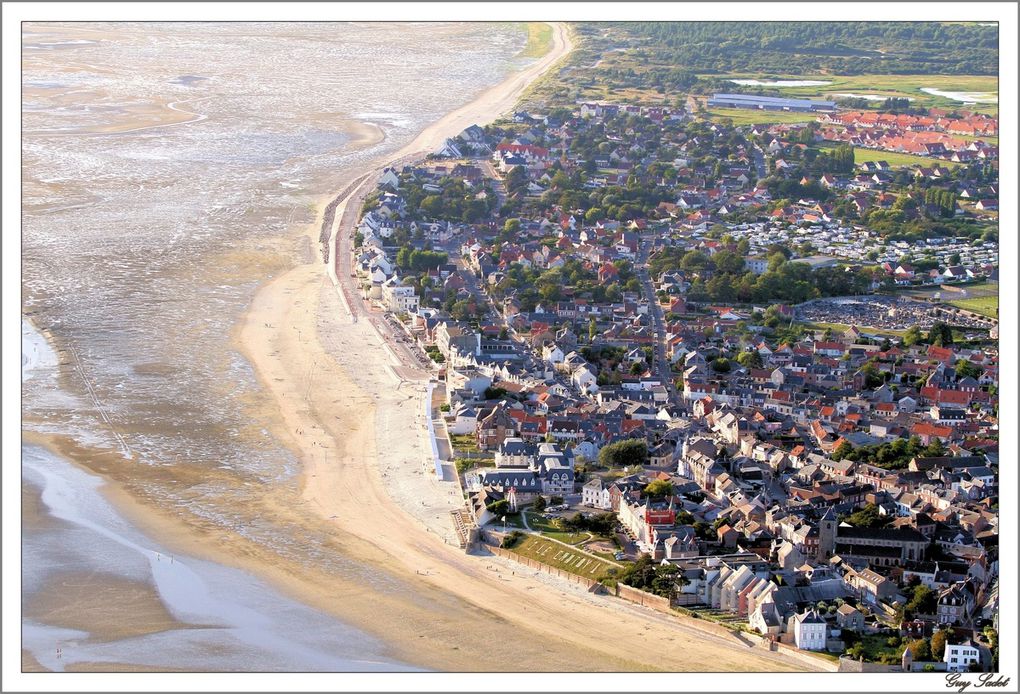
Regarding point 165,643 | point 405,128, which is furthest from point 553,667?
point 405,128

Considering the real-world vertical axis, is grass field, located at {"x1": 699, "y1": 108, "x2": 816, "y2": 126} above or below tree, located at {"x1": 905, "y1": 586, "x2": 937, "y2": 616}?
below

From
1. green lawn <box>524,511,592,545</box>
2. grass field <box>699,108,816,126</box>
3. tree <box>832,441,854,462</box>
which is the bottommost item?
grass field <box>699,108,816,126</box>

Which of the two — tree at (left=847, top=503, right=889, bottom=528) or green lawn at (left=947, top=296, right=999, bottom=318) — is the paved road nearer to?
tree at (left=847, top=503, right=889, bottom=528)

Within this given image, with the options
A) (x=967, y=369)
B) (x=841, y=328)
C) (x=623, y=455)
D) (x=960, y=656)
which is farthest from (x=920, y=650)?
(x=841, y=328)

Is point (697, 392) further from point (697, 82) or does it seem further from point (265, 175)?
point (697, 82)

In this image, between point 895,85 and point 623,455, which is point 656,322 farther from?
point 895,85

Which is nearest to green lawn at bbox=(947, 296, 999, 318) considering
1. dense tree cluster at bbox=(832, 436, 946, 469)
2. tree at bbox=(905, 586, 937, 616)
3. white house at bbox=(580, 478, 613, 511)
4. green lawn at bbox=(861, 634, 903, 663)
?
dense tree cluster at bbox=(832, 436, 946, 469)
